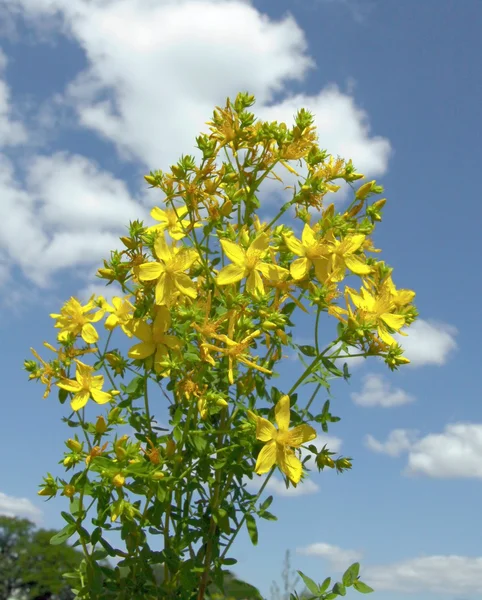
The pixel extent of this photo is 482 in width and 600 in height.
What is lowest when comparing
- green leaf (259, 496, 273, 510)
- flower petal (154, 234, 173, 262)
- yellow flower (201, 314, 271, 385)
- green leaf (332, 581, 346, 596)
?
green leaf (332, 581, 346, 596)

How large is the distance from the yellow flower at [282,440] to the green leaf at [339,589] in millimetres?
523

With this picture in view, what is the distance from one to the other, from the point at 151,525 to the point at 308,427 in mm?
665

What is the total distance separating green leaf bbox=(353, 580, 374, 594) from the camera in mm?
2492

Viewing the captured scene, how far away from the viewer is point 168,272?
230 centimetres

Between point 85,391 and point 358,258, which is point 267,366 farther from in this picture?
point 85,391

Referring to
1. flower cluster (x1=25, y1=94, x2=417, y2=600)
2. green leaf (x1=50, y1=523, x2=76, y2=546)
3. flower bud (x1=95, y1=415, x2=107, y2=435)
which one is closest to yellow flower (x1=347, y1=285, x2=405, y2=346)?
flower cluster (x1=25, y1=94, x2=417, y2=600)

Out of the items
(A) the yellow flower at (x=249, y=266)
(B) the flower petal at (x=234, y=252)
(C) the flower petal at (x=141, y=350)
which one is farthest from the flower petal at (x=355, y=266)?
(C) the flower petal at (x=141, y=350)

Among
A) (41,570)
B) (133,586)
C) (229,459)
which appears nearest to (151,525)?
(133,586)

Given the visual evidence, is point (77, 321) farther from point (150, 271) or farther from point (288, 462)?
point (288, 462)

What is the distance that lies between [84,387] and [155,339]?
0.38 metres

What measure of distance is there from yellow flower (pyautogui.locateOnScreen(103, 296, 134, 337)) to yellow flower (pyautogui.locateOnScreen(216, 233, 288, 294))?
482 mm

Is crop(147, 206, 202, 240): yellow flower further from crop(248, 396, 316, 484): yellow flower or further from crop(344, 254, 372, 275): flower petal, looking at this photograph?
crop(248, 396, 316, 484): yellow flower

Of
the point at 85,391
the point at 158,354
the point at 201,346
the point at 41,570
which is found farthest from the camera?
the point at 41,570

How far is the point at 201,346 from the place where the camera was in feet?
7.26
